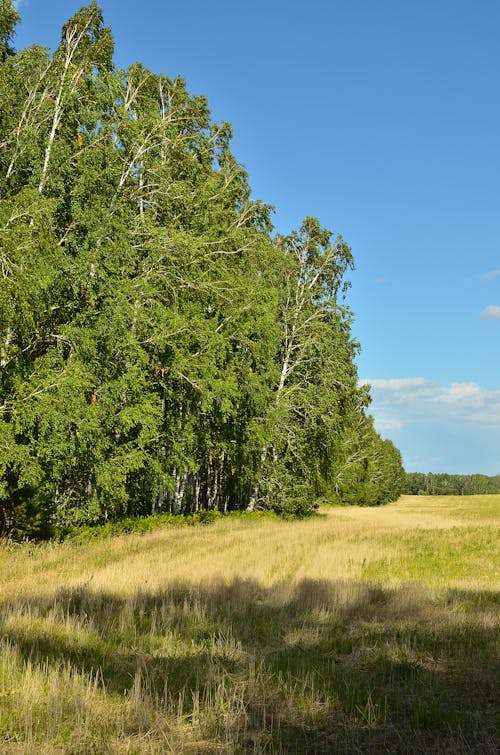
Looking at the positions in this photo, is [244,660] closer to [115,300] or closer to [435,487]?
[115,300]

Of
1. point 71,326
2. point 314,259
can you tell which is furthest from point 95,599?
point 314,259

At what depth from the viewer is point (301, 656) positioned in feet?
19.7

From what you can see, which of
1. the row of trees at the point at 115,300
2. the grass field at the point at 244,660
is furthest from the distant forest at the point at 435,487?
the grass field at the point at 244,660

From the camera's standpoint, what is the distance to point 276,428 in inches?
1094

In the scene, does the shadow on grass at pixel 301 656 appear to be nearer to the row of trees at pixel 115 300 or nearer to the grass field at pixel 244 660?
the grass field at pixel 244 660

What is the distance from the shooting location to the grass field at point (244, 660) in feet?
13.6

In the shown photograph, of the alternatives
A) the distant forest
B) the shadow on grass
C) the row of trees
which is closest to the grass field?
the shadow on grass

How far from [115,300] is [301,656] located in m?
13.2

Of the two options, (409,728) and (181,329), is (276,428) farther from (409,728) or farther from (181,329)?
(409,728)

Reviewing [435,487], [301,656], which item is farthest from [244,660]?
[435,487]

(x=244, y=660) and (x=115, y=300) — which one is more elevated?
(x=115, y=300)

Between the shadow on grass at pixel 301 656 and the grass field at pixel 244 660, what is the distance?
20 mm

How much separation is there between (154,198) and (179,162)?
2.65 meters

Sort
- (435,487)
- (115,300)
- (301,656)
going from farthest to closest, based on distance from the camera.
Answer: (435,487), (115,300), (301,656)
